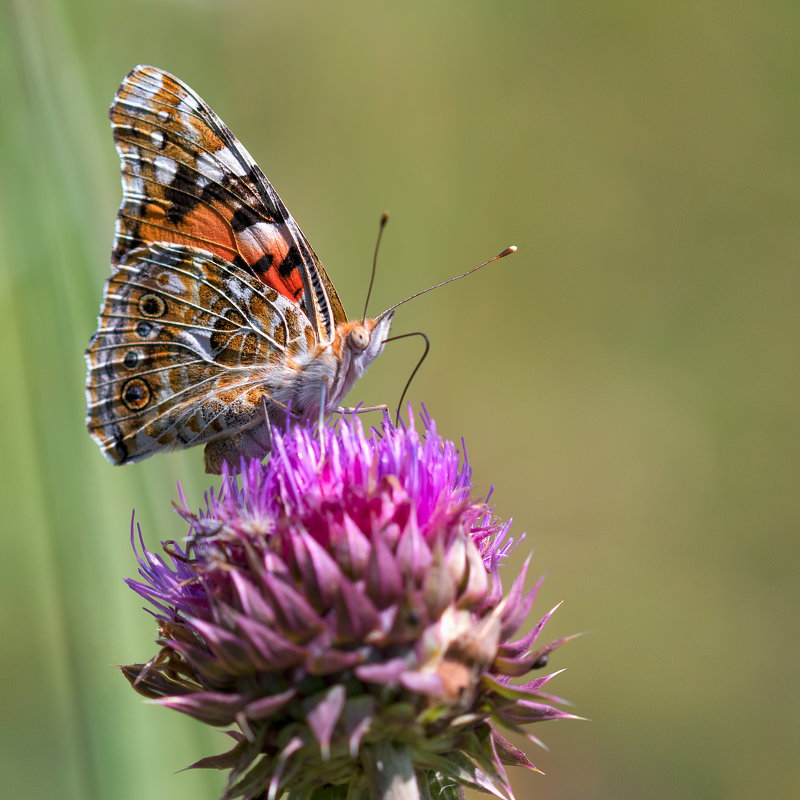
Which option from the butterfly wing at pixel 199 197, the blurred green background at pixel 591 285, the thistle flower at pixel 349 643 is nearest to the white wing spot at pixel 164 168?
the butterfly wing at pixel 199 197

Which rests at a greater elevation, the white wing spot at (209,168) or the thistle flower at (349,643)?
the white wing spot at (209,168)

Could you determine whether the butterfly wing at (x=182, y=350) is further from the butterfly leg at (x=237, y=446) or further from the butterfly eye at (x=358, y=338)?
the butterfly eye at (x=358, y=338)

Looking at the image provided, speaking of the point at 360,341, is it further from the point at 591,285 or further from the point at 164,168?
the point at 591,285

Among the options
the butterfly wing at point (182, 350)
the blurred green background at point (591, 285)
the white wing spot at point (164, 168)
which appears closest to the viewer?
the butterfly wing at point (182, 350)

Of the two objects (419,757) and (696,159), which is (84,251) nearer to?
(419,757)

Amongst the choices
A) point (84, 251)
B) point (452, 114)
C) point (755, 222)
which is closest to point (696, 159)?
point (755, 222)

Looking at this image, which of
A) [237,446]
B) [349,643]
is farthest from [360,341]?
[349,643]
